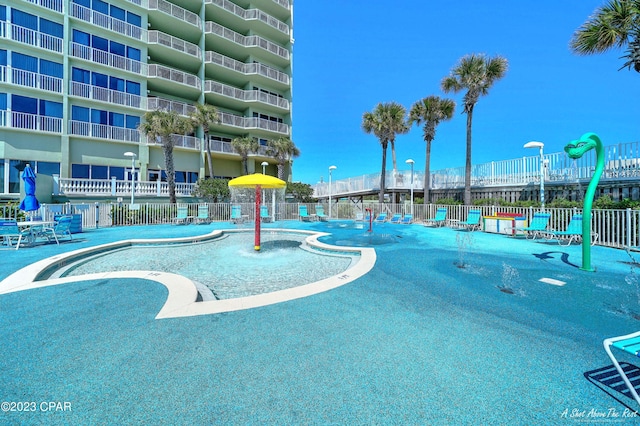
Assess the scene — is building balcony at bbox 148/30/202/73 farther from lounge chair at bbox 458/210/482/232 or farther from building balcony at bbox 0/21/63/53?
lounge chair at bbox 458/210/482/232

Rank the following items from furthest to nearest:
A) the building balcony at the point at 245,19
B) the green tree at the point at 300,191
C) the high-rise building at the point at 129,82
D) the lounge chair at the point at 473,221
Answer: the building balcony at the point at 245,19 < the green tree at the point at 300,191 < the high-rise building at the point at 129,82 < the lounge chair at the point at 473,221

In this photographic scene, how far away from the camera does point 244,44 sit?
28.2m

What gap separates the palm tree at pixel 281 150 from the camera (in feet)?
89.6

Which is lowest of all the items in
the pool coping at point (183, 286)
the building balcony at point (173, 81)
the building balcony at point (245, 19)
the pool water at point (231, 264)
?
the pool water at point (231, 264)

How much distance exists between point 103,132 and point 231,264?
69.2 ft

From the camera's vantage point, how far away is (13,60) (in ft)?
60.9

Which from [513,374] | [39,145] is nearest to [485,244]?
[513,374]

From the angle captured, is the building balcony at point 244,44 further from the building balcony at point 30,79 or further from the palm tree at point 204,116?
the building balcony at point 30,79

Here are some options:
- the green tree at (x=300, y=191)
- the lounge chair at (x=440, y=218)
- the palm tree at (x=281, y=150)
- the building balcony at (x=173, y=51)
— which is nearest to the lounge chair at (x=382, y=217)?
the lounge chair at (x=440, y=218)

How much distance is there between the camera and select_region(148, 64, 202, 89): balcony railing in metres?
23.4

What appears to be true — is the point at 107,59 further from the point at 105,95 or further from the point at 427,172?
the point at 427,172

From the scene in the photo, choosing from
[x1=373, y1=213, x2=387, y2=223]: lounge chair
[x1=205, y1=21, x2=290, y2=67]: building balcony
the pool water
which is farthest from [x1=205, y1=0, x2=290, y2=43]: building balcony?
the pool water

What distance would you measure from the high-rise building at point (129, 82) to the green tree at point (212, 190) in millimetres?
4017

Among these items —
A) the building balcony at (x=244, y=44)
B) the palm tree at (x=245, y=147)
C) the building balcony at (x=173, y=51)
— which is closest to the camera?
the building balcony at (x=173, y=51)
